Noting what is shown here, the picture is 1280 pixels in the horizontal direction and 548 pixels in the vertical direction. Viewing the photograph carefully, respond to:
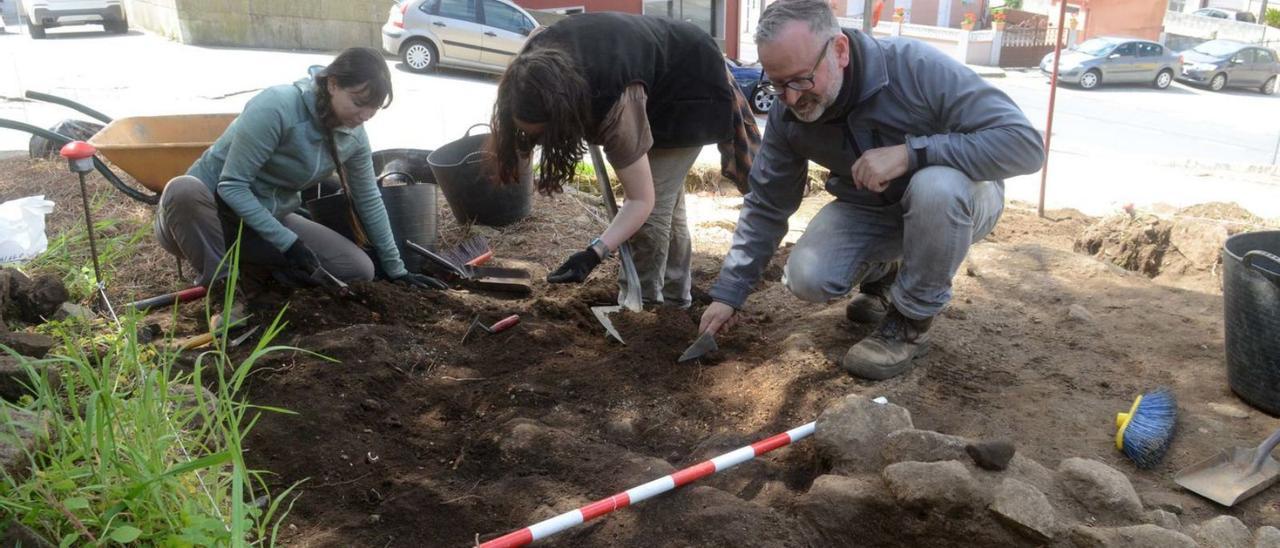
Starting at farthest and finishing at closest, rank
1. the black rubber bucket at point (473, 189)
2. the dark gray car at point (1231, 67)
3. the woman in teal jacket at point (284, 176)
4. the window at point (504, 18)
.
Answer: the dark gray car at point (1231, 67) < the window at point (504, 18) < the black rubber bucket at point (473, 189) < the woman in teal jacket at point (284, 176)

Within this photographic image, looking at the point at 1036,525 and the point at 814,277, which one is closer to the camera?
the point at 1036,525

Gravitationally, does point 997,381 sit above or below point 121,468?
below

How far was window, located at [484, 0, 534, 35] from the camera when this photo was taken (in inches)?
510

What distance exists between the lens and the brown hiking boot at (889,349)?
8.77 feet

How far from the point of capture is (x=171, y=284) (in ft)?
11.9

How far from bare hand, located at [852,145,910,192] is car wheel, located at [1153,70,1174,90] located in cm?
1985

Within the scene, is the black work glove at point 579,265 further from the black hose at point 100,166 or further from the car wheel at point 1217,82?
the car wheel at point 1217,82

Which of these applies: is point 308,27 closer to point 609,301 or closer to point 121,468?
point 609,301

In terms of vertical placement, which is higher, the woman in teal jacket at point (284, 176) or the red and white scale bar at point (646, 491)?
Answer: the woman in teal jacket at point (284, 176)

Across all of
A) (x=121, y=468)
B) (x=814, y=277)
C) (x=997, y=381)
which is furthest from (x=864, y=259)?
(x=121, y=468)

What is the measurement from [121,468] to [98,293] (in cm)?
216

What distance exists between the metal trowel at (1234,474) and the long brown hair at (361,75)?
2.59 meters

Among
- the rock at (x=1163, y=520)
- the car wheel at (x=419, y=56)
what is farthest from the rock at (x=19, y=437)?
the car wheel at (x=419, y=56)

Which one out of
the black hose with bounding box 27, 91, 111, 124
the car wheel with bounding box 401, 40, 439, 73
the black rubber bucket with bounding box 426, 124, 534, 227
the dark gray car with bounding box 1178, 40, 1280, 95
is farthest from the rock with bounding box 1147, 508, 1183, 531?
the dark gray car with bounding box 1178, 40, 1280, 95
